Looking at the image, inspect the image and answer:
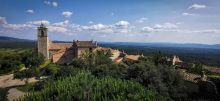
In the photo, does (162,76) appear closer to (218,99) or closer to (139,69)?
(139,69)

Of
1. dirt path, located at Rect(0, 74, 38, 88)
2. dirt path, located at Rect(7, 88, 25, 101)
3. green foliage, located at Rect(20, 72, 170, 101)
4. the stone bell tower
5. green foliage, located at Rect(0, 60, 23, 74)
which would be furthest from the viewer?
the stone bell tower

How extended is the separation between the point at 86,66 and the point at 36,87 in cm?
1211

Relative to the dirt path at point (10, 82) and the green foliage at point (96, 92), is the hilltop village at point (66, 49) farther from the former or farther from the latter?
the green foliage at point (96, 92)

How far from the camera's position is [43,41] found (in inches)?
3206

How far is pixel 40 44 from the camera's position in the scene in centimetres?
8131

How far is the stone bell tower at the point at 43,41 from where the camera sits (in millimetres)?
81062

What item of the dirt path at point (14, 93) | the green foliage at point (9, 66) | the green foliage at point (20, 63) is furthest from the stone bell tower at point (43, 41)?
the dirt path at point (14, 93)

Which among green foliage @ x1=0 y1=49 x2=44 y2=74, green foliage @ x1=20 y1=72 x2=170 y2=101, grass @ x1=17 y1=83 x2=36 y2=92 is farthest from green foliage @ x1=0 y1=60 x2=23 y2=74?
green foliage @ x1=20 y1=72 x2=170 y2=101

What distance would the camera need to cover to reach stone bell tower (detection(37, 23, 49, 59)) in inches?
3191

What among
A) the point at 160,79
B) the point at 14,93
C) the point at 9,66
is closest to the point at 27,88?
the point at 14,93

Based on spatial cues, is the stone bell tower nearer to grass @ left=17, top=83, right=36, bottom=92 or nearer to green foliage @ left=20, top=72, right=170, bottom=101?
grass @ left=17, top=83, right=36, bottom=92

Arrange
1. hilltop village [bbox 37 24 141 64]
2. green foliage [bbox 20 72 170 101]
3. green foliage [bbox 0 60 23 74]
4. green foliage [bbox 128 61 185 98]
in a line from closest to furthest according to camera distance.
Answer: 1. green foliage [bbox 20 72 170 101]
2. green foliage [bbox 128 61 185 98]
3. green foliage [bbox 0 60 23 74]
4. hilltop village [bbox 37 24 141 64]

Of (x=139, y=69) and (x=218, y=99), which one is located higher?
(x=139, y=69)

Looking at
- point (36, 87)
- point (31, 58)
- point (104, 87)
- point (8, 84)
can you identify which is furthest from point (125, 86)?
point (31, 58)
